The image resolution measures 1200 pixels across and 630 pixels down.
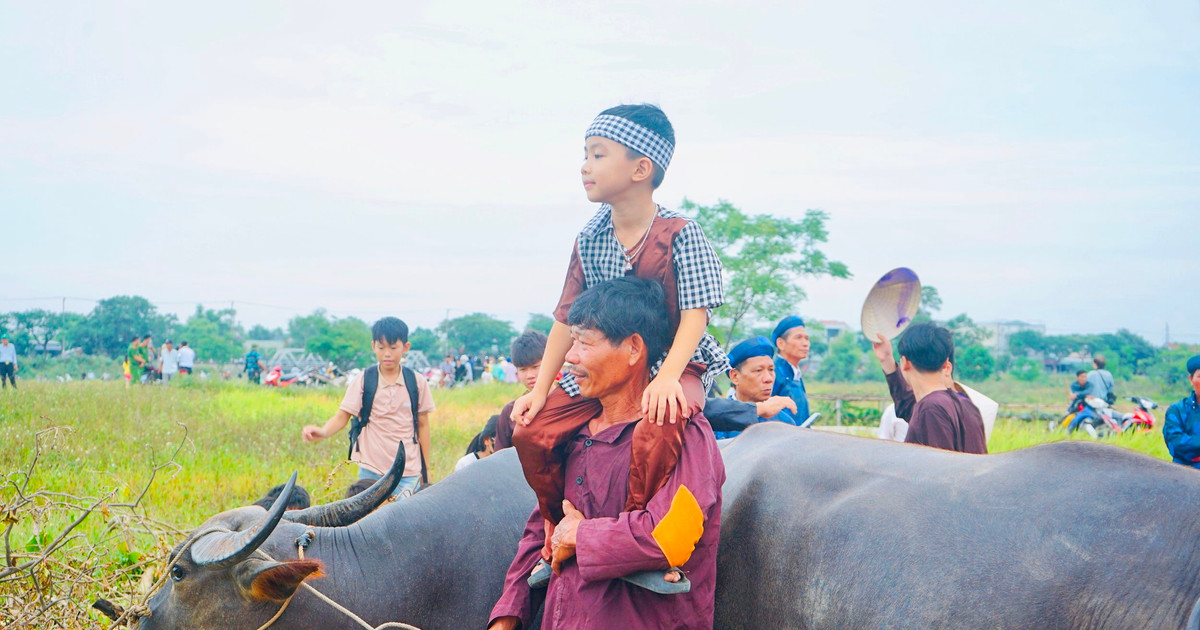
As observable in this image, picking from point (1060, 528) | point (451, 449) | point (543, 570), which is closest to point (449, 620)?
point (543, 570)

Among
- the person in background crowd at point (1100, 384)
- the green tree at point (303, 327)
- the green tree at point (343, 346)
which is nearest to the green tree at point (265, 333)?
the green tree at point (303, 327)

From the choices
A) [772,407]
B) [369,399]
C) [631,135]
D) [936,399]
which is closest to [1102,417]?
[772,407]

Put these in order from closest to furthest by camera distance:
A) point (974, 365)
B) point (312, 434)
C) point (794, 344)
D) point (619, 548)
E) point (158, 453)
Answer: point (619, 548)
point (312, 434)
point (794, 344)
point (158, 453)
point (974, 365)

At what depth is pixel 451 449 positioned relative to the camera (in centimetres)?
1262

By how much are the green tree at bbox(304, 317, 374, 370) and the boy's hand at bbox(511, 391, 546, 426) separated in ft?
125

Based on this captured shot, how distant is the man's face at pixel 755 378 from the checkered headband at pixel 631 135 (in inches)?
98.9

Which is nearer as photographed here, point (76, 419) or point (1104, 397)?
point (76, 419)

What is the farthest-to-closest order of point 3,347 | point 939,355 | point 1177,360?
point 1177,360
point 3,347
point 939,355

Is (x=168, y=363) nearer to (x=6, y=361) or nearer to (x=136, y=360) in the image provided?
(x=136, y=360)

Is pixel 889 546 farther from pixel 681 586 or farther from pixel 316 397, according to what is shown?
pixel 316 397

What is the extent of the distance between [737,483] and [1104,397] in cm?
1440

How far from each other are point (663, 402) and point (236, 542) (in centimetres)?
153

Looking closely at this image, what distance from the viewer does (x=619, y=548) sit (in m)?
2.29

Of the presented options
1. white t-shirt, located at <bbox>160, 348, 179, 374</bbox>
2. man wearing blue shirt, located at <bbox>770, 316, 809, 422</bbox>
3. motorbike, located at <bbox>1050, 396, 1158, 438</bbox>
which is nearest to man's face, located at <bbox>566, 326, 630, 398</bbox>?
man wearing blue shirt, located at <bbox>770, 316, 809, 422</bbox>
